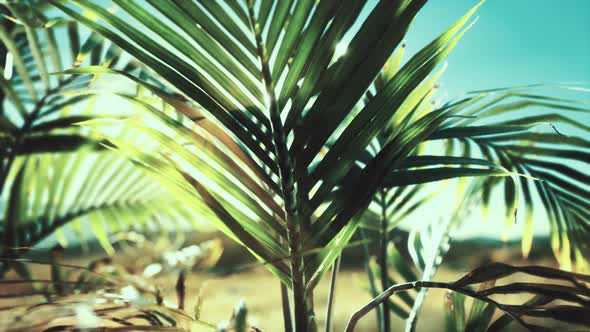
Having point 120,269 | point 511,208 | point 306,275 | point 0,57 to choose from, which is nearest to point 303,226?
point 306,275

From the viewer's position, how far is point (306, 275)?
1.51 ft

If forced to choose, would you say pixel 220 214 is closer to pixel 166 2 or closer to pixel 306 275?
pixel 306 275

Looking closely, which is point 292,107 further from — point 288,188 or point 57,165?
point 57,165

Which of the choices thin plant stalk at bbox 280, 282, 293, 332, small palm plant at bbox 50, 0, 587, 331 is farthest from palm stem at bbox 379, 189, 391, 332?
small palm plant at bbox 50, 0, 587, 331

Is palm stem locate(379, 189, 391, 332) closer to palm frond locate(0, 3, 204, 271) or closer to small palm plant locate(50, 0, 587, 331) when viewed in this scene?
small palm plant locate(50, 0, 587, 331)

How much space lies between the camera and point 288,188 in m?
0.46

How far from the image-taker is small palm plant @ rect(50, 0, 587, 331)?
426 millimetres

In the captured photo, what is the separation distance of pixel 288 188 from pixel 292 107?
0.31ft

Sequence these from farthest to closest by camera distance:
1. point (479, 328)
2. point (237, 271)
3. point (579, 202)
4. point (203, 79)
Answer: point (579, 202)
point (479, 328)
point (203, 79)
point (237, 271)

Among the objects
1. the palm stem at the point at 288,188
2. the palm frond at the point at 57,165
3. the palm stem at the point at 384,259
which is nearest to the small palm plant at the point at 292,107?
the palm stem at the point at 288,188

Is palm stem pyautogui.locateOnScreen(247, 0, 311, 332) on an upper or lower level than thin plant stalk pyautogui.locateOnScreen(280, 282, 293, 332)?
upper

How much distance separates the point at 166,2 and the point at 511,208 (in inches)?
28.8

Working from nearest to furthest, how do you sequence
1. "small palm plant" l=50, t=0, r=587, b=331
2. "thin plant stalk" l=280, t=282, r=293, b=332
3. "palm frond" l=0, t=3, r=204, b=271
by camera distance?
"small palm plant" l=50, t=0, r=587, b=331, "thin plant stalk" l=280, t=282, r=293, b=332, "palm frond" l=0, t=3, r=204, b=271

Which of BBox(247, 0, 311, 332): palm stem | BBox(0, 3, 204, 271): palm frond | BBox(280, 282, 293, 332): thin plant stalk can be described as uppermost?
BBox(0, 3, 204, 271): palm frond
